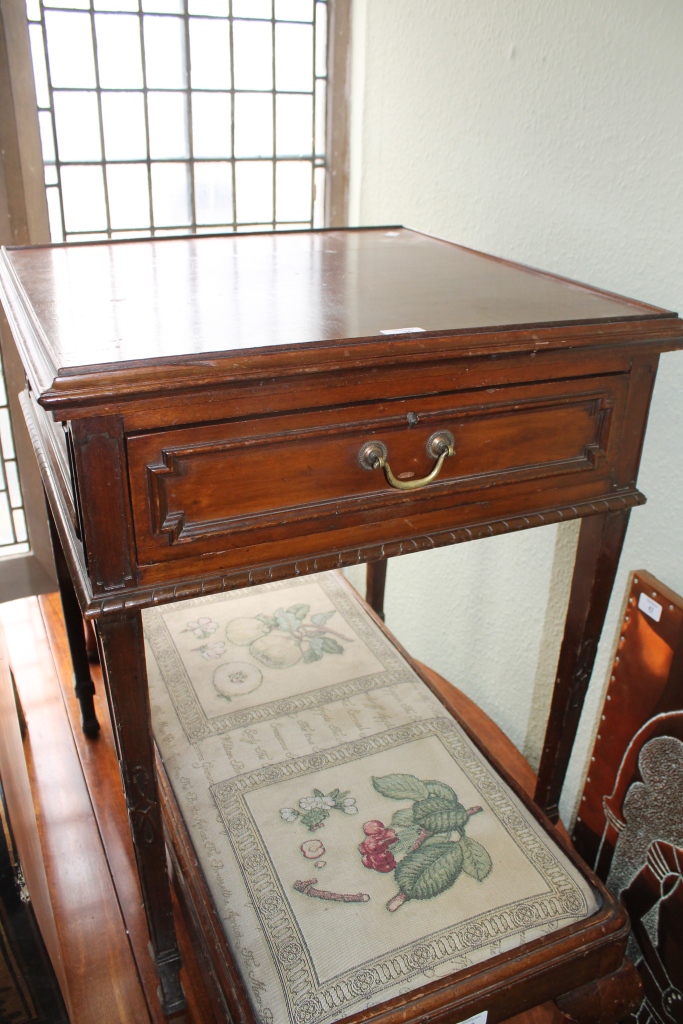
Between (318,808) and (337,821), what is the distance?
32 millimetres

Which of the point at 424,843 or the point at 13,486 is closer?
the point at 424,843

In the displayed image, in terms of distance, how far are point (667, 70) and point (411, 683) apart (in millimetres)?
905

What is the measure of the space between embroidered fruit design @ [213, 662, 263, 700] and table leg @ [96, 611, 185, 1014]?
331 millimetres

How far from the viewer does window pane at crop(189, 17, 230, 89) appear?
1761mm

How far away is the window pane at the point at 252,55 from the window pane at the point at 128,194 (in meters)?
0.29

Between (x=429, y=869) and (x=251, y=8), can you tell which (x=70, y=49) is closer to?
(x=251, y=8)

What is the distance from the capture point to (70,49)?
1.68 meters

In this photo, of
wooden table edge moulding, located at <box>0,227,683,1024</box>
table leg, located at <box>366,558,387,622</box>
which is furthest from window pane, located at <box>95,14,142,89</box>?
table leg, located at <box>366,558,387,622</box>

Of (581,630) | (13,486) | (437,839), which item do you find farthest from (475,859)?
(13,486)

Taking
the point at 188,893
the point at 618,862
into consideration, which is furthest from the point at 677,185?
the point at 188,893

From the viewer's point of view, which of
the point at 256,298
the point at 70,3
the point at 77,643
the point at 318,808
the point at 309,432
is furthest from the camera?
the point at 70,3

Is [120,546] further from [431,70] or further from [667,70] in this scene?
[431,70]

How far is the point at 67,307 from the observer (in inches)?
35.4

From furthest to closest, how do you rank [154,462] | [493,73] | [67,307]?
[493,73] → [67,307] → [154,462]
